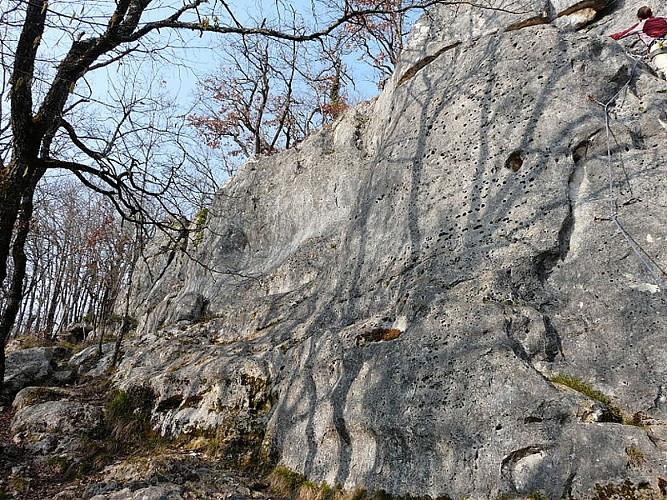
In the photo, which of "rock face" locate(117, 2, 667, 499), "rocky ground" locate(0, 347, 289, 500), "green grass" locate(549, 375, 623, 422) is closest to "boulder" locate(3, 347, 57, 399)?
"rocky ground" locate(0, 347, 289, 500)

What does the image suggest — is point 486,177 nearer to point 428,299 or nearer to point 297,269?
point 428,299

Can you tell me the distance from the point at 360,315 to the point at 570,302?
8.78ft

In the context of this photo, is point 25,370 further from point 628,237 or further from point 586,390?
point 628,237

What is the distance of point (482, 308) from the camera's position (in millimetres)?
5074

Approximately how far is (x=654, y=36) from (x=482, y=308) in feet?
17.9

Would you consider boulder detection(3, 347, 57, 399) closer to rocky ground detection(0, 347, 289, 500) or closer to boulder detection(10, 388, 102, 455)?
rocky ground detection(0, 347, 289, 500)

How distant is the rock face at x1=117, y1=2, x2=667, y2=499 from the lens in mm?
4148

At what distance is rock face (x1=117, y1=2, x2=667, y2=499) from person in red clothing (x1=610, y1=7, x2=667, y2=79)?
0.62 m

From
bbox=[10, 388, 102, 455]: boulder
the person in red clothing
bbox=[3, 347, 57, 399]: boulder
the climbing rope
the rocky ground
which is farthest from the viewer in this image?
bbox=[3, 347, 57, 399]: boulder

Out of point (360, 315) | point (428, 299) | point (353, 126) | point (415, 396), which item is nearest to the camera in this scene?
point (415, 396)

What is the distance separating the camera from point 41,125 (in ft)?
20.3

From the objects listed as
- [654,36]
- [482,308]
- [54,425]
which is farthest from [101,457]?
[654,36]

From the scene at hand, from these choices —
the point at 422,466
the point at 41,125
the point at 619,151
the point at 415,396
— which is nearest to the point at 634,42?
the point at 619,151

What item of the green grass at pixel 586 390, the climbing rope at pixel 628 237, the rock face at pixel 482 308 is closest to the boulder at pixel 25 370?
the rock face at pixel 482 308
